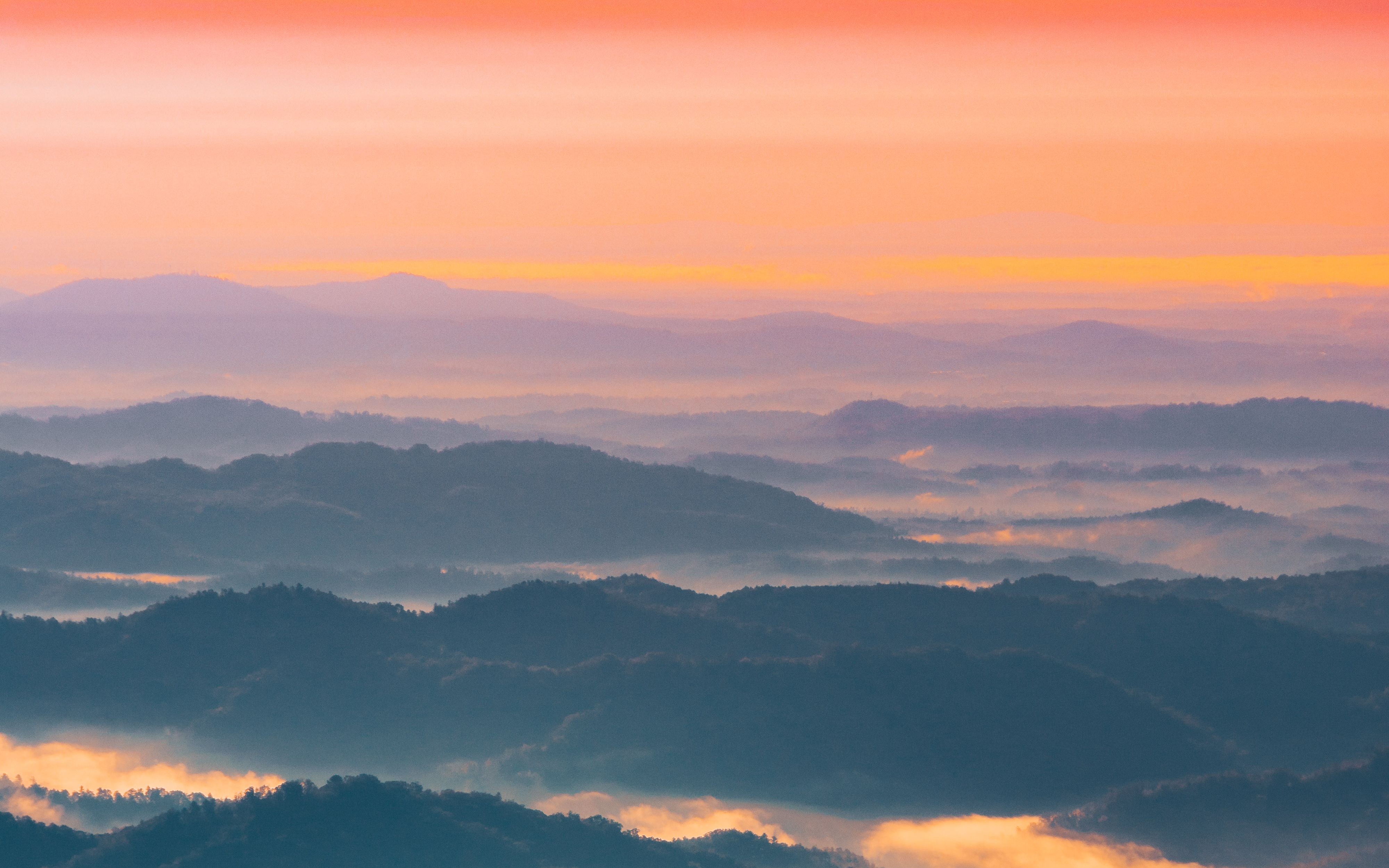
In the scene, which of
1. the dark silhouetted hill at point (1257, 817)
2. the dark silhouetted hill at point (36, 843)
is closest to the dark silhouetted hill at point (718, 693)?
the dark silhouetted hill at point (1257, 817)

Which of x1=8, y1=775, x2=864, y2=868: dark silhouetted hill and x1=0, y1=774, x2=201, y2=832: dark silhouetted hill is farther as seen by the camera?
x1=0, y1=774, x2=201, y2=832: dark silhouetted hill

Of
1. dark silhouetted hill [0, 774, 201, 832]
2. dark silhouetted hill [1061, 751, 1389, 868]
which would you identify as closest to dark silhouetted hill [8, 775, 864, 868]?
dark silhouetted hill [0, 774, 201, 832]

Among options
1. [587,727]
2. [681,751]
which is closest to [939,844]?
[681,751]

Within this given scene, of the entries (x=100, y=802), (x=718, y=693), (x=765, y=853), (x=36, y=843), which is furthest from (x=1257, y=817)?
(x=100, y=802)

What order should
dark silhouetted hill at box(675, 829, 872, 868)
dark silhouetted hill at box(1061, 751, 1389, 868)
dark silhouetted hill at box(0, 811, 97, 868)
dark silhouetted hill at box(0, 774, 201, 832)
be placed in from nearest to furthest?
1. dark silhouetted hill at box(0, 811, 97, 868)
2. dark silhouetted hill at box(675, 829, 872, 868)
3. dark silhouetted hill at box(1061, 751, 1389, 868)
4. dark silhouetted hill at box(0, 774, 201, 832)

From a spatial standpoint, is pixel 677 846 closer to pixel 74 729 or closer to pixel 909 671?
pixel 909 671

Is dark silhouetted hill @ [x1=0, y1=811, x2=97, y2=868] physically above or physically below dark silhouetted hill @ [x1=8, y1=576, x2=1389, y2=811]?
below

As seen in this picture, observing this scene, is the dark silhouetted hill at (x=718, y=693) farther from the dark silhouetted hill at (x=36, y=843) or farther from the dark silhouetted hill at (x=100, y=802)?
the dark silhouetted hill at (x=36, y=843)

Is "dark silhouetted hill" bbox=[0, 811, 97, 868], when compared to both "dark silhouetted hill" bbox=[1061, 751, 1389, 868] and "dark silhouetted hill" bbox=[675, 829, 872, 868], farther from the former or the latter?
"dark silhouetted hill" bbox=[1061, 751, 1389, 868]

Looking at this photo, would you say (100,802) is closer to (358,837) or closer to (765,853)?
(358,837)

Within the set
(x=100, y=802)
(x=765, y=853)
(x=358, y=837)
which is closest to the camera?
(x=358, y=837)

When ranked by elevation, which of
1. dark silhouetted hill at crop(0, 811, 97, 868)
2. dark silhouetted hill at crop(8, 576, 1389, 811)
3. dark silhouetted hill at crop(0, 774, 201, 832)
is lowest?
dark silhouetted hill at crop(0, 774, 201, 832)

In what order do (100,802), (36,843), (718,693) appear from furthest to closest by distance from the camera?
(718,693) → (100,802) → (36,843)
